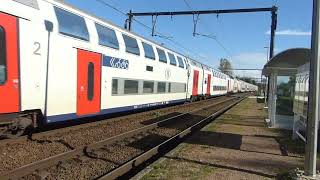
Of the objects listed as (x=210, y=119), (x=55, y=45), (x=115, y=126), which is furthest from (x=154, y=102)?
(x=55, y=45)

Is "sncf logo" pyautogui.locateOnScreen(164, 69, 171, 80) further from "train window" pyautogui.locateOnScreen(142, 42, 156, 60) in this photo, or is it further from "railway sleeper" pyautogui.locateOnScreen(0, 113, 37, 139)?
"railway sleeper" pyautogui.locateOnScreen(0, 113, 37, 139)

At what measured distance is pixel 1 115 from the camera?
9.11 meters

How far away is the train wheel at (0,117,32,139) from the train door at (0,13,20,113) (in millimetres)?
517

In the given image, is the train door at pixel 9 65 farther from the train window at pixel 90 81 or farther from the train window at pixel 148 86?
the train window at pixel 148 86

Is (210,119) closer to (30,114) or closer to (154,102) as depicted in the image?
(154,102)

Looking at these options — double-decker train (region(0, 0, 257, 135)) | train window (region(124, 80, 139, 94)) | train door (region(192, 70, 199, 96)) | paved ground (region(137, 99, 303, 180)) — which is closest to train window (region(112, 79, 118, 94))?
double-decker train (region(0, 0, 257, 135))

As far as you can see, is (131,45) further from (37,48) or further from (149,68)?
(37,48)

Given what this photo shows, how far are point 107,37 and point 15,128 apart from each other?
530 cm

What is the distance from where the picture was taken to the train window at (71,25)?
11297 millimetres

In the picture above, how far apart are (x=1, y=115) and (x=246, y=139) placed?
7383 millimetres

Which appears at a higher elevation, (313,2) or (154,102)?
(313,2)

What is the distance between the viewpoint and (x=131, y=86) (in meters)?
17.0

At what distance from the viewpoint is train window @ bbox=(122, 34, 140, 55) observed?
1631 cm

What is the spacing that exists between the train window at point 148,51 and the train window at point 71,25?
6.04 metres
